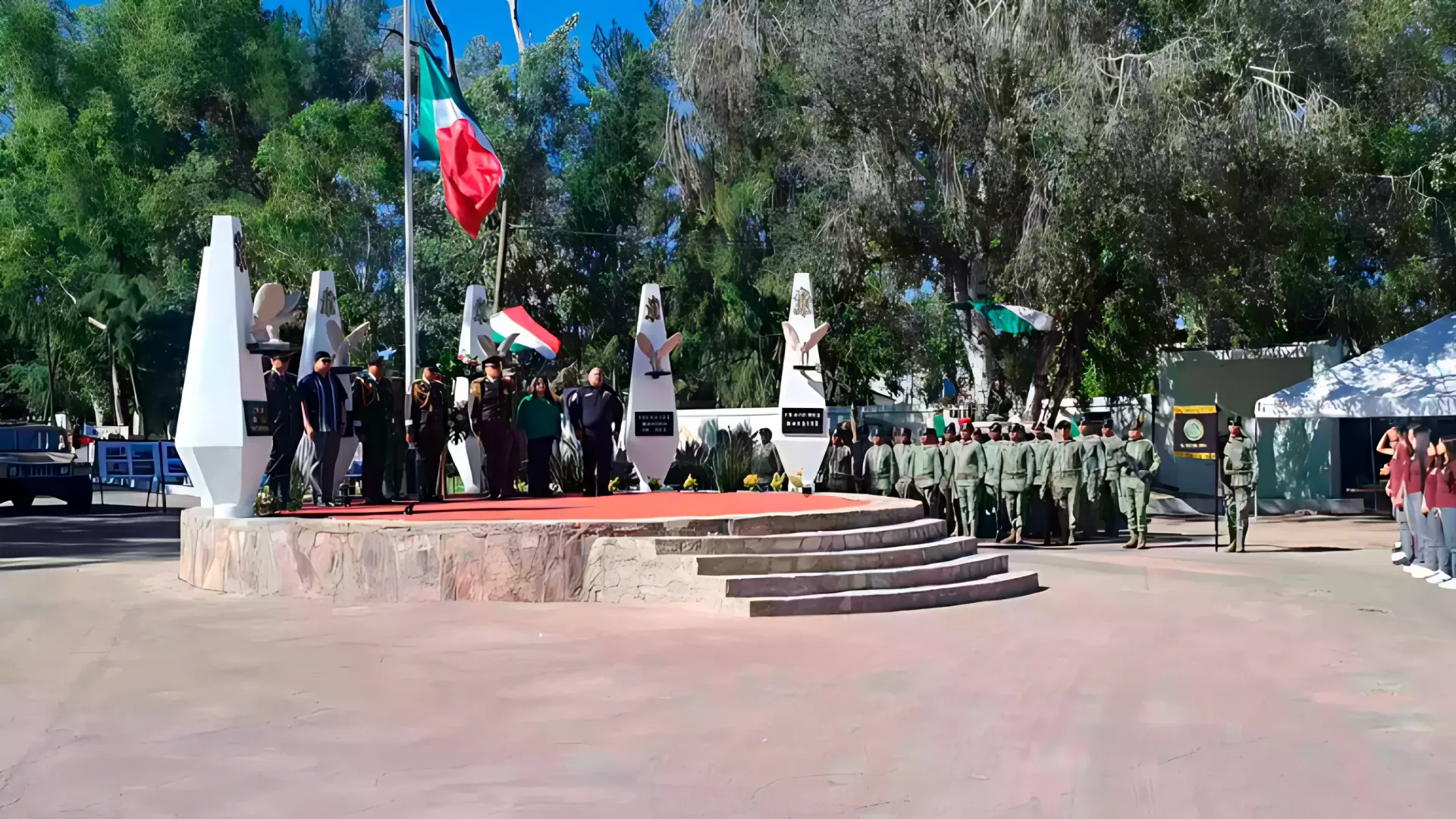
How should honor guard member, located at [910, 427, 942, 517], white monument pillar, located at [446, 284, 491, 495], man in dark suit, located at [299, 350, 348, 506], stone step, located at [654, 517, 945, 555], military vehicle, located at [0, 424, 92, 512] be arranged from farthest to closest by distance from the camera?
military vehicle, located at [0, 424, 92, 512], white monument pillar, located at [446, 284, 491, 495], honor guard member, located at [910, 427, 942, 517], man in dark suit, located at [299, 350, 348, 506], stone step, located at [654, 517, 945, 555]

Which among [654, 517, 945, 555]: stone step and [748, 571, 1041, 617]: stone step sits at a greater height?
[654, 517, 945, 555]: stone step

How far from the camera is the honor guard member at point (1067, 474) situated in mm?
19625

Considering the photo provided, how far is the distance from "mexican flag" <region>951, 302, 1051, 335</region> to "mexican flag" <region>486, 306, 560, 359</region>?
829 cm

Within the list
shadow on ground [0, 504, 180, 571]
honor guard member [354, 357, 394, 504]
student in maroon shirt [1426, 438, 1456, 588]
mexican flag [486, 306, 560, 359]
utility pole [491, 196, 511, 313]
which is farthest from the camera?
utility pole [491, 196, 511, 313]

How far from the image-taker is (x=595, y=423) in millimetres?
19047

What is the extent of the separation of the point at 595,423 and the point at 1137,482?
24.9ft

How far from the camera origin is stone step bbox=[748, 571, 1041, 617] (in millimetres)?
12023

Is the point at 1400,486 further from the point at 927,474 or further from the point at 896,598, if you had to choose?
the point at 896,598

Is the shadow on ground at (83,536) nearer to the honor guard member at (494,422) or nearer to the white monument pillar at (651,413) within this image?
the honor guard member at (494,422)

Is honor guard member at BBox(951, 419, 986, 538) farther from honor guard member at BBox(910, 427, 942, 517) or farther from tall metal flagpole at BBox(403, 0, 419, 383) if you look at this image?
tall metal flagpole at BBox(403, 0, 419, 383)

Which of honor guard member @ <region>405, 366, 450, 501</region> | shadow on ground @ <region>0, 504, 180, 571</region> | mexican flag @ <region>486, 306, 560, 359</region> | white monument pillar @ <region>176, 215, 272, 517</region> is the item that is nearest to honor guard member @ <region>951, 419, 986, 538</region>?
honor guard member @ <region>405, 366, 450, 501</region>

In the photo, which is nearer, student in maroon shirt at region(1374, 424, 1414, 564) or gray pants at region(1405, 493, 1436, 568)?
gray pants at region(1405, 493, 1436, 568)

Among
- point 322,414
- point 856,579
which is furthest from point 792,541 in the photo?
point 322,414

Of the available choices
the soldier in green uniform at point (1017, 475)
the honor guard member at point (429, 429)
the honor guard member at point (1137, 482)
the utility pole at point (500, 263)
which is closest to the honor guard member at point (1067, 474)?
the soldier in green uniform at point (1017, 475)
